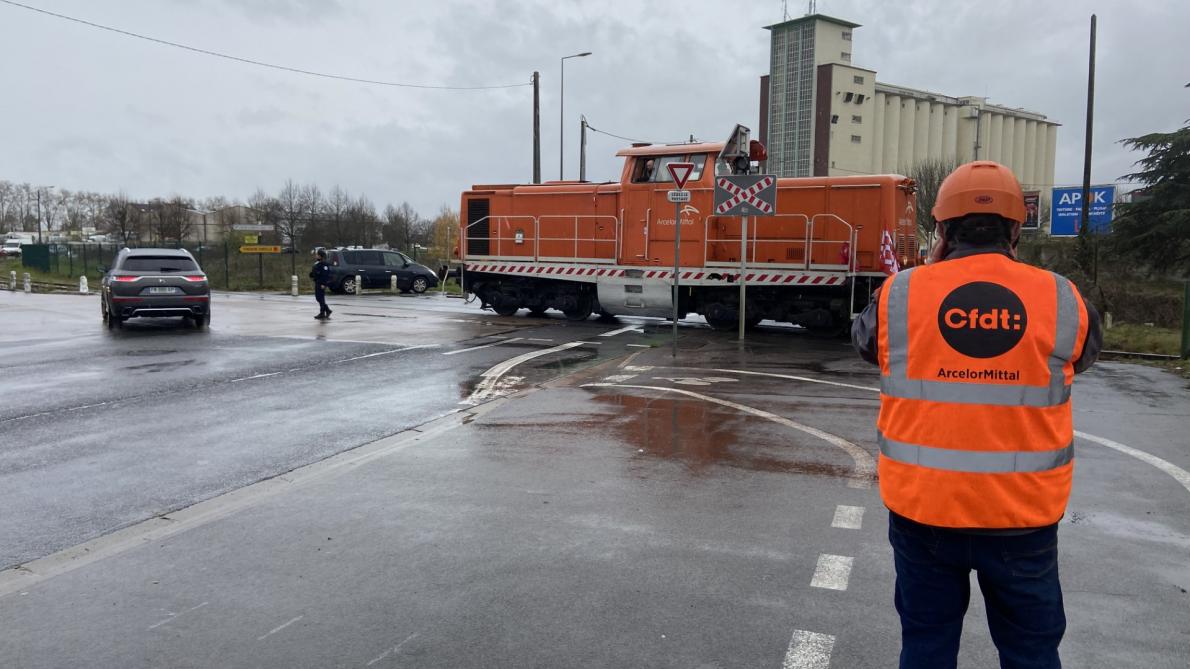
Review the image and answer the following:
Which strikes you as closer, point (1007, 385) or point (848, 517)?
point (1007, 385)

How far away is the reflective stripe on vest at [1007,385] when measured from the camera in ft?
9.04

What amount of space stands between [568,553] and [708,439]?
3.24 metres

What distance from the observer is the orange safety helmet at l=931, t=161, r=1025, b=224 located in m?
2.91

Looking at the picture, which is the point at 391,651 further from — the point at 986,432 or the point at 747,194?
the point at 747,194

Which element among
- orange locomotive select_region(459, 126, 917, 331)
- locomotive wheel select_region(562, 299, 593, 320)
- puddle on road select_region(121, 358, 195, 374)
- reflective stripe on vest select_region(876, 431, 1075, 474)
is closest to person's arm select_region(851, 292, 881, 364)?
reflective stripe on vest select_region(876, 431, 1075, 474)

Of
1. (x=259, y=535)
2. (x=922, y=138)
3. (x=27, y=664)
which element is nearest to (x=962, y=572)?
(x=27, y=664)

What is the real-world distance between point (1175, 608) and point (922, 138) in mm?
99568

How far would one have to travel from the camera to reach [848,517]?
558 cm

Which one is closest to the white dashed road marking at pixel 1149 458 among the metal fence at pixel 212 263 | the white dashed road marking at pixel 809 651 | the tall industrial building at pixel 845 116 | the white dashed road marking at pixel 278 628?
the white dashed road marking at pixel 809 651

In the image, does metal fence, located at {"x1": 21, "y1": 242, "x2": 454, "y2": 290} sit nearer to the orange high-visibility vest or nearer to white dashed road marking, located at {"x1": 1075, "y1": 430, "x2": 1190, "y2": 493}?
white dashed road marking, located at {"x1": 1075, "y1": 430, "x2": 1190, "y2": 493}

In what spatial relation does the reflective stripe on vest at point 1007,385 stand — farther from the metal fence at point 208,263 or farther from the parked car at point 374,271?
the metal fence at point 208,263

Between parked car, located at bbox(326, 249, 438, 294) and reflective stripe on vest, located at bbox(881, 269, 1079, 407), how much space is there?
3145 cm

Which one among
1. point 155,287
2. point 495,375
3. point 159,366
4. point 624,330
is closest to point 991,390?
point 495,375

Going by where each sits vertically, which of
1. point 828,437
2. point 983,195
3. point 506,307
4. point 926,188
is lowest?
point 828,437
